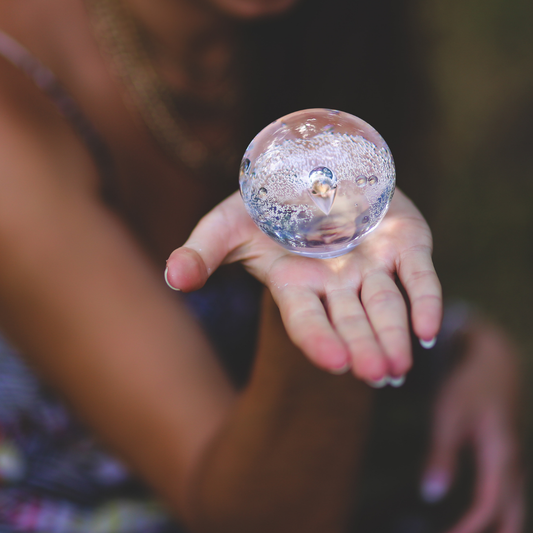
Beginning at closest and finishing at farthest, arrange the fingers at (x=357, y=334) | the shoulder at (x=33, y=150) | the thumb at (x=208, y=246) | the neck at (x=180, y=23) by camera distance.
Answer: the fingers at (x=357, y=334), the thumb at (x=208, y=246), the shoulder at (x=33, y=150), the neck at (x=180, y=23)

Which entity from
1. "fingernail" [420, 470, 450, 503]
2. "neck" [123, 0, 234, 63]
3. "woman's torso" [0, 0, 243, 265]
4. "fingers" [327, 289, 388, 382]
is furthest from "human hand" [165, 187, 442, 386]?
"neck" [123, 0, 234, 63]

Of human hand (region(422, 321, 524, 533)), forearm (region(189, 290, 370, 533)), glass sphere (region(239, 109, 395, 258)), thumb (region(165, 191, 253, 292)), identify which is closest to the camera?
thumb (region(165, 191, 253, 292))

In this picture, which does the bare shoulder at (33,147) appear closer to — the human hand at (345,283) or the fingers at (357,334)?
the human hand at (345,283)

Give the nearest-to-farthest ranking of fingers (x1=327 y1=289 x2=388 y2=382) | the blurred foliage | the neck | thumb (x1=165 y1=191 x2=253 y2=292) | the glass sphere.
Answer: fingers (x1=327 y1=289 x2=388 y2=382)
thumb (x1=165 y1=191 x2=253 y2=292)
the glass sphere
the neck
the blurred foliage

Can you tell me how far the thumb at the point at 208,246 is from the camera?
656mm

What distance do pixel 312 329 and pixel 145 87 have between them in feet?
4.11

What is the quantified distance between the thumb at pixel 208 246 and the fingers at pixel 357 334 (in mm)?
177

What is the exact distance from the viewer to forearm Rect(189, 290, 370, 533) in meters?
0.99

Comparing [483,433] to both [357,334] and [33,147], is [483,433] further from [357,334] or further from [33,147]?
[33,147]

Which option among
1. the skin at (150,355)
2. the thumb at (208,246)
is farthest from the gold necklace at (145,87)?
the thumb at (208,246)

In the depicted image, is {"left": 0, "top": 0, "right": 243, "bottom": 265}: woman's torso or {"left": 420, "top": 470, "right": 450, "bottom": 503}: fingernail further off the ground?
{"left": 0, "top": 0, "right": 243, "bottom": 265}: woman's torso

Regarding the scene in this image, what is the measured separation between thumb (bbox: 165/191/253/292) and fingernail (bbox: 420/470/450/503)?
0.90 meters

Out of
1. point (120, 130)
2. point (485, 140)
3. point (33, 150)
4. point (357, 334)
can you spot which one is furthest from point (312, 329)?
point (485, 140)

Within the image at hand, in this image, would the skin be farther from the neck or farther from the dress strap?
the neck
